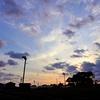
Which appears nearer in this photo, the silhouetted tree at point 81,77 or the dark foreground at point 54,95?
the dark foreground at point 54,95

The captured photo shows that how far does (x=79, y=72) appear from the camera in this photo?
643 feet

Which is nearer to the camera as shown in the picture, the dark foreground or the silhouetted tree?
the dark foreground

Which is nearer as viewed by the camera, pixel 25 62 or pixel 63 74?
pixel 25 62

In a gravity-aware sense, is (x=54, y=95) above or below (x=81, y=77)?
below

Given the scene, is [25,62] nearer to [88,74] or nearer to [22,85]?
[22,85]

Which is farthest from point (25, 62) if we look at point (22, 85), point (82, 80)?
point (82, 80)

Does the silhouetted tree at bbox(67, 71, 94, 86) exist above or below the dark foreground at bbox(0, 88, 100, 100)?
above

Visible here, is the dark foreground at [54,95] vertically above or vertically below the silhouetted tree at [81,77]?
below

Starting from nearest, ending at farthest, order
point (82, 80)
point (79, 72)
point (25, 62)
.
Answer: point (25, 62) < point (82, 80) < point (79, 72)

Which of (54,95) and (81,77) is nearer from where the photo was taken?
(54,95)

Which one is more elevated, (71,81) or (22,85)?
(71,81)

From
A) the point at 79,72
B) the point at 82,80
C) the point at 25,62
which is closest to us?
the point at 25,62

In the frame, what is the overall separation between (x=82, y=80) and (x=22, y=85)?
85687mm

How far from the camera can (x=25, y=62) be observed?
103688 millimetres
